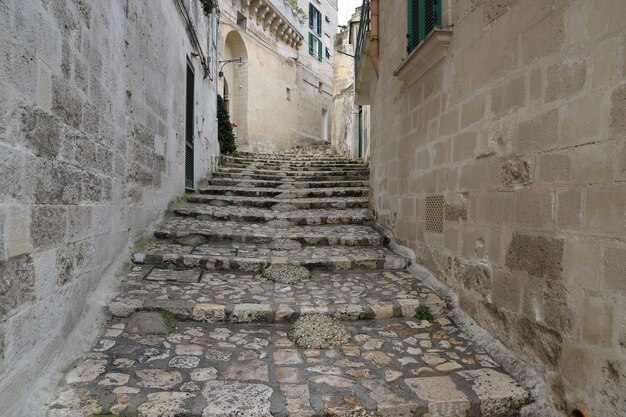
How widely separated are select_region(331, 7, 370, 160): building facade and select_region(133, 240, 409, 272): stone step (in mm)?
5004

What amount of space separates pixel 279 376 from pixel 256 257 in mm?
1857

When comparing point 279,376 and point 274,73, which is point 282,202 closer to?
point 279,376

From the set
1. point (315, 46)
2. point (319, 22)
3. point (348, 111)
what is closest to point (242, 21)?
point (348, 111)

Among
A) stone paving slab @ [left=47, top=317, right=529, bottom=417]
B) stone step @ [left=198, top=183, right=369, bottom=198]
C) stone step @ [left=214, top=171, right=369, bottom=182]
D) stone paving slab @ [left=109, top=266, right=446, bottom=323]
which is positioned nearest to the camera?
stone paving slab @ [left=47, top=317, right=529, bottom=417]

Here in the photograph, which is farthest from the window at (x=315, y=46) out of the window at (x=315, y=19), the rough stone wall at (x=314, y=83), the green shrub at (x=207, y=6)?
the green shrub at (x=207, y=6)

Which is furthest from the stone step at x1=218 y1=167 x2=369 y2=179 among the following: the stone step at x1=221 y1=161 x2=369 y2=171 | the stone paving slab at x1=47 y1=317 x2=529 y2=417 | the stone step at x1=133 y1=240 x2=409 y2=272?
the stone paving slab at x1=47 y1=317 x2=529 y2=417

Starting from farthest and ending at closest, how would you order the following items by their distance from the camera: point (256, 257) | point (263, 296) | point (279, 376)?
point (256, 257) → point (263, 296) → point (279, 376)

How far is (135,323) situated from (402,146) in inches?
121

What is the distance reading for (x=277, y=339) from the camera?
2613 millimetres

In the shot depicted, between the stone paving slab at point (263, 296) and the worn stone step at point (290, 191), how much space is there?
3180 millimetres

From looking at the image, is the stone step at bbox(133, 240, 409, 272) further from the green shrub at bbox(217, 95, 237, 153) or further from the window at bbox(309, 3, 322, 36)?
the window at bbox(309, 3, 322, 36)

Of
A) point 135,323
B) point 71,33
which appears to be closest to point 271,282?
point 135,323

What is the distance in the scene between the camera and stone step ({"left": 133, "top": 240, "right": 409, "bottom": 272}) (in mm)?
3707

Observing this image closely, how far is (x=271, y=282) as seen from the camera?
137 inches
